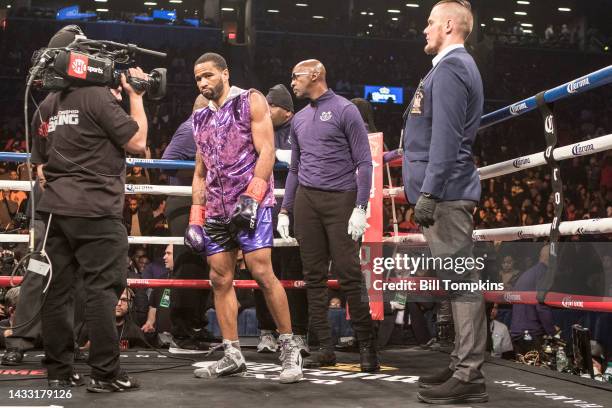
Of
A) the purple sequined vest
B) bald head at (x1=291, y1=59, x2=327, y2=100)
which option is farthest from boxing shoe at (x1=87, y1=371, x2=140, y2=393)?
bald head at (x1=291, y1=59, x2=327, y2=100)

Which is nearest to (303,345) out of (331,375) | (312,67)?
(331,375)

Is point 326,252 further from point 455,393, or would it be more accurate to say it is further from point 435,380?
point 455,393

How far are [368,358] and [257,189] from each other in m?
0.95

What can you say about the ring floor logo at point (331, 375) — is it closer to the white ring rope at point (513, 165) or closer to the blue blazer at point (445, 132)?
the blue blazer at point (445, 132)

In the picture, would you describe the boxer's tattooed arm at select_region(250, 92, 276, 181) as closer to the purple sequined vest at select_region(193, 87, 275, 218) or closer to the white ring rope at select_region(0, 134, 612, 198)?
the purple sequined vest at select_region(193, 87, 275, 218)

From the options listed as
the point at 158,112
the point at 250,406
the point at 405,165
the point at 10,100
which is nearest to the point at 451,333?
the point at 405,165

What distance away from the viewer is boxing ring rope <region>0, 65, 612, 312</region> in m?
2.69

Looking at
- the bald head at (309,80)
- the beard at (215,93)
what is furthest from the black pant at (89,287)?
the bald head at (309,80)

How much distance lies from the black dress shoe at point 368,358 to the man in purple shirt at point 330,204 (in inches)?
0.9

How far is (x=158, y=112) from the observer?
15852mm

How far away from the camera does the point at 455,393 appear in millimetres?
2469

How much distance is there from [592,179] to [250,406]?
967 cm

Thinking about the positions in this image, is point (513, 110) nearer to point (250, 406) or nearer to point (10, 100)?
point (250, 406)

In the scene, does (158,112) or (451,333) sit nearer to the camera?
(451,333)
